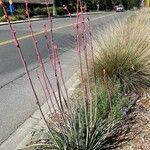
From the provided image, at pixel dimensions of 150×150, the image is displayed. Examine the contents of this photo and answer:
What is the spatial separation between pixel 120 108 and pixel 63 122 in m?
0.95

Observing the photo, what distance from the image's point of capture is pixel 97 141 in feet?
14.1

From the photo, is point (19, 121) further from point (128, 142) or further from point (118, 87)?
point (128, 142)

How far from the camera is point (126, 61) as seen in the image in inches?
263

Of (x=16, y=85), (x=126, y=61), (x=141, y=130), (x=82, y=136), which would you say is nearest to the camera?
(x=82, y=136)

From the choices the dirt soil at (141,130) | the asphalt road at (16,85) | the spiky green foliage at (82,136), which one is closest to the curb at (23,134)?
the asphalt road at (16,85)

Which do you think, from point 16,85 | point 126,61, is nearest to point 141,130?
point 126,61

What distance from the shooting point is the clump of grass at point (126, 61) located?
6.40 metres

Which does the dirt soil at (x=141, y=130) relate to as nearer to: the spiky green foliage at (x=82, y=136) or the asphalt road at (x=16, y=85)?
the spiky green foliage at (x=82, y=136)

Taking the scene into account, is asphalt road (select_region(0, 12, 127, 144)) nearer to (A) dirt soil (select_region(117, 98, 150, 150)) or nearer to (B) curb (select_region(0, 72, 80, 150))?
(B) curb (select_region(0, 72, 80, 150))

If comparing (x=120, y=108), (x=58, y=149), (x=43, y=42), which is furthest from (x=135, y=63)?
(x=43, y=42)

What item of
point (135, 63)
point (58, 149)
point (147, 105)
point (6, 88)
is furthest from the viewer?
point (6, 88)

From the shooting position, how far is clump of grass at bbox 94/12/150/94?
6.40 m

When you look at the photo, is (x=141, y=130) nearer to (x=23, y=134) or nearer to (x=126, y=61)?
(x=23, y=134)

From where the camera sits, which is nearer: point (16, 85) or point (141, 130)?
point (141, 130)
